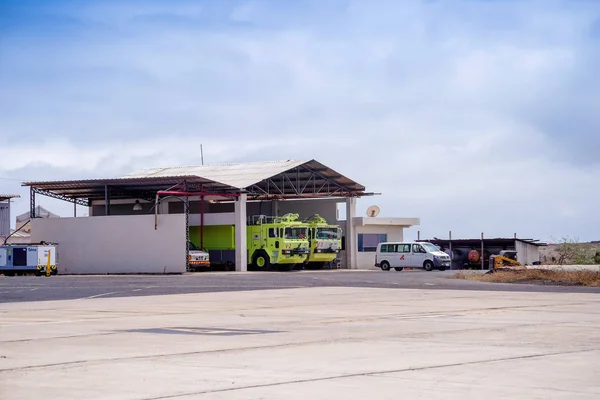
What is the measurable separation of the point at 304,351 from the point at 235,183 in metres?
41.6

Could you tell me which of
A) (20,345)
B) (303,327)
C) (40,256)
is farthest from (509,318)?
(40,256)

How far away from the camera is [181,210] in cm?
5925

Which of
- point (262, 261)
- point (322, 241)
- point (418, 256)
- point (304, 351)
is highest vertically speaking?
point (322, 241)

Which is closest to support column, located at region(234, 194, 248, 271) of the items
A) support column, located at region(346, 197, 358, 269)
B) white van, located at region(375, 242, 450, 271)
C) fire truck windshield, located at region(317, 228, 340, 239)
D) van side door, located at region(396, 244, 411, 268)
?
fire truck windshield, located at region(317, 228, 340, 239)

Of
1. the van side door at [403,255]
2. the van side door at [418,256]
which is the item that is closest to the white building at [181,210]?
the van side door at [403,255]

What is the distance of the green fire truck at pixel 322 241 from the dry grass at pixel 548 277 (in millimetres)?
18604

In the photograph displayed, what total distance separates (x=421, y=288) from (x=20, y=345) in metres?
17.5

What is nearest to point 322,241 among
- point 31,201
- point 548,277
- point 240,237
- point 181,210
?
point 240,237

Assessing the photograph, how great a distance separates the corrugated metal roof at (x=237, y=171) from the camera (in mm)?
53344

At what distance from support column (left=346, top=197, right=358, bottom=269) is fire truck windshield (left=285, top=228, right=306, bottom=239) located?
7.03 metres

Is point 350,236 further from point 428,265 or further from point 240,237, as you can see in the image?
point 240,237

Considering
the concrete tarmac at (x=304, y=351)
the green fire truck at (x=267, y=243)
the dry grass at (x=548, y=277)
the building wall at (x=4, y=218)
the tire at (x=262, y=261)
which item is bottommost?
the concrete tarmac at (x=304, y=351)

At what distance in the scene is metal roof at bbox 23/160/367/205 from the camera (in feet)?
174

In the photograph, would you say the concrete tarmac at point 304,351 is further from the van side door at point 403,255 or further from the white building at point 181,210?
the van side door at point 403,255
